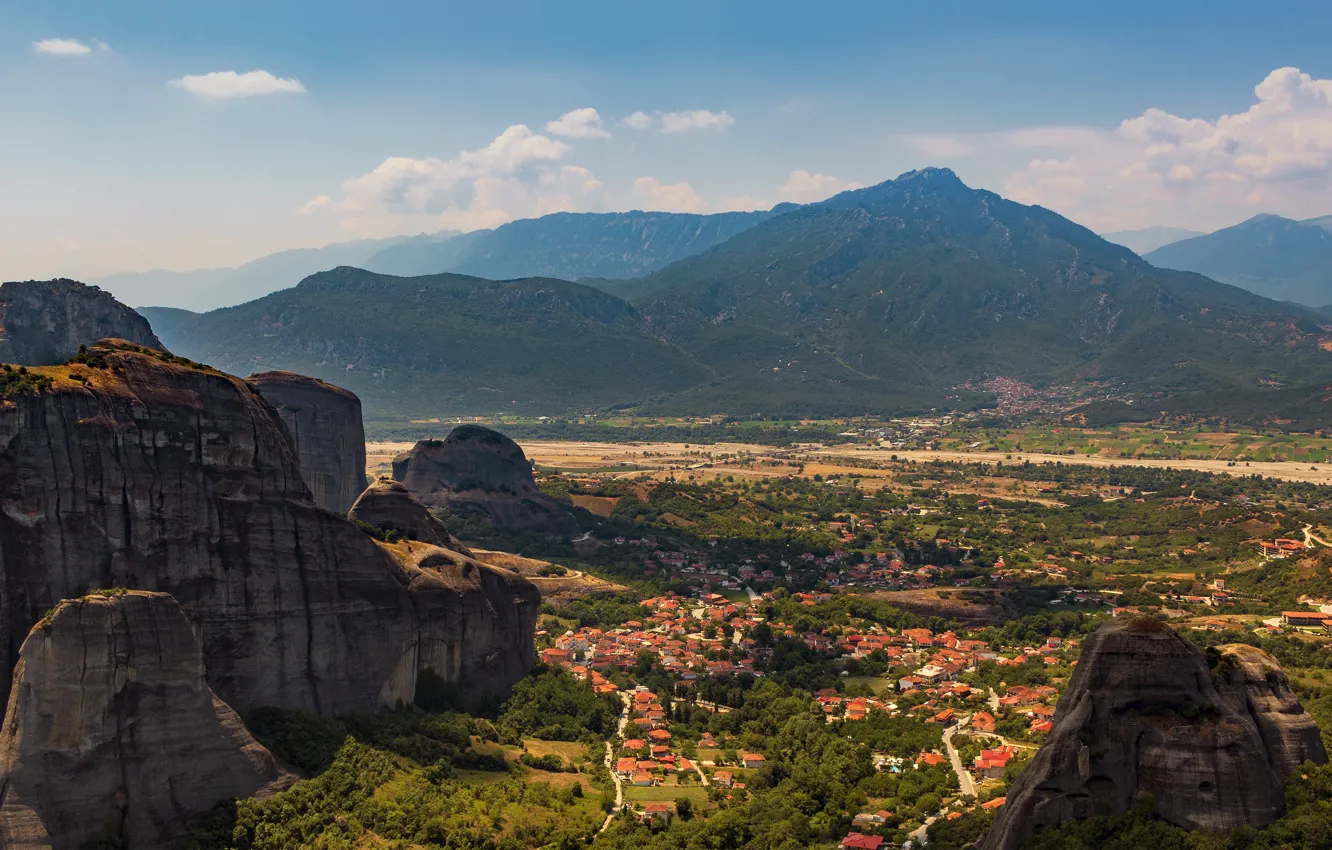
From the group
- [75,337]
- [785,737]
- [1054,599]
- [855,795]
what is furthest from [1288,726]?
[75,337]

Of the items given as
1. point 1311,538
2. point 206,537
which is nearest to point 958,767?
point 206,537

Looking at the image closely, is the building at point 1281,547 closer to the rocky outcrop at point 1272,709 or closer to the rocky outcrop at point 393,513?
the rocky outcrop at point 1272,709

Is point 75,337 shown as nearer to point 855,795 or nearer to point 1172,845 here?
point 855,795

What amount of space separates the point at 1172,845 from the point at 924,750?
86.6 ft

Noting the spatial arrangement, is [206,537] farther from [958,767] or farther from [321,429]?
[321,429]

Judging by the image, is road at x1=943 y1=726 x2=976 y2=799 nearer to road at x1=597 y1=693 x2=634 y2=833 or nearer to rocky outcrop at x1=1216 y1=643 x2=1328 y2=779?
road at x1=597 y1=693 x2=634 y2=833

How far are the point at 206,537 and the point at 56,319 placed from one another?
6773cm

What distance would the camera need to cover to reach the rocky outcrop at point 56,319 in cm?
10450

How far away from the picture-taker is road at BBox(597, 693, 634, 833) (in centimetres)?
5727

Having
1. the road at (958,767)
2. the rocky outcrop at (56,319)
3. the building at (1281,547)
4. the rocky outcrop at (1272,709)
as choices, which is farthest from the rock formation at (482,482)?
the rocky outcrop at (1272,709)

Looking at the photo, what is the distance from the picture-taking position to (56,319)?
10769 centimetres

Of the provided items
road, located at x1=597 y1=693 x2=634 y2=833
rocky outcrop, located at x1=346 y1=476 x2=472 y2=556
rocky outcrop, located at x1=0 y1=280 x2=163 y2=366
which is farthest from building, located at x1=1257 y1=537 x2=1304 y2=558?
rocky outcrop, located at x1=0 y1=280 x2=163 y2=366

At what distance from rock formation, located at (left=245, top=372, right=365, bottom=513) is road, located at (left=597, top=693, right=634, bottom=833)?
3786 centimetres

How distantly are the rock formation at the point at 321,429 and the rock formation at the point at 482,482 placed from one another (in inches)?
1109
